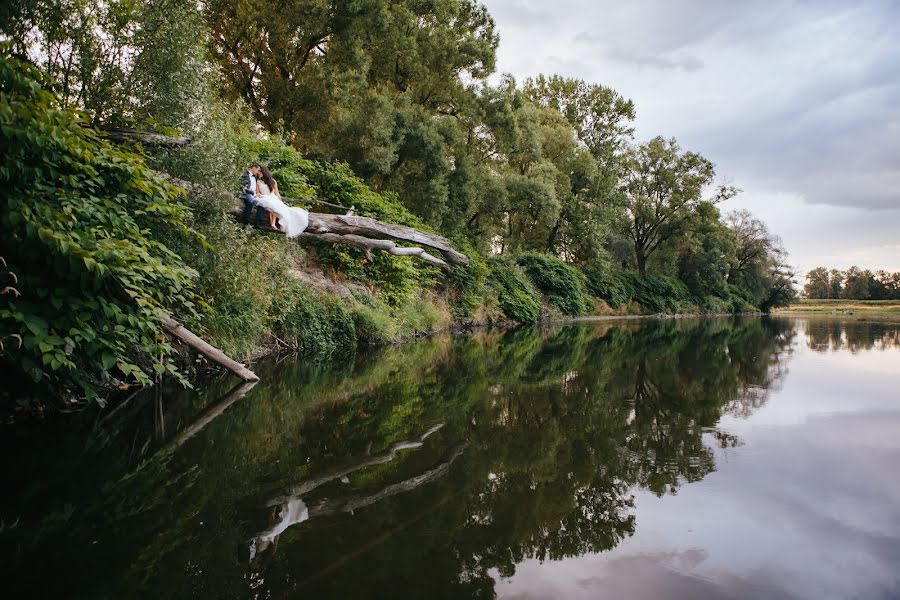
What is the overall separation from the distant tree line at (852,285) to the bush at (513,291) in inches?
2990

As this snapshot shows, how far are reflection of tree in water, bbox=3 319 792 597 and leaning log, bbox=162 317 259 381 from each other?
1.05ft

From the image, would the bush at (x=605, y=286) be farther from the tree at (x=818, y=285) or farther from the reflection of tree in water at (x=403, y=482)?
the tree at (x=818, y=285)

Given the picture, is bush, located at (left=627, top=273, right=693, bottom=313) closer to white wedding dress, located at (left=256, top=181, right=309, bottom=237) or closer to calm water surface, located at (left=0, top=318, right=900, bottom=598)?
white wedding dress, located at (left=256, top=181, right=309, bottom=237)

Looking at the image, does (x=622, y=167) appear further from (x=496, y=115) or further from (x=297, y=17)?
(x=297, y=17)

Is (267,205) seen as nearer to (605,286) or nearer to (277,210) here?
(277,210)

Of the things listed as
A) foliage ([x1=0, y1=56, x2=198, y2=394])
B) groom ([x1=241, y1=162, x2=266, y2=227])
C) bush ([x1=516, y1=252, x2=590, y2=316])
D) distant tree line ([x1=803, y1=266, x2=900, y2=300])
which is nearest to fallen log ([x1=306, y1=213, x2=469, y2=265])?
groom ([x1=241, y1=162, x2=266, y2=227])

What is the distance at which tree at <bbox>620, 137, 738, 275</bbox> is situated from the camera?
130 ft

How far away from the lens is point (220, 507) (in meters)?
2.81

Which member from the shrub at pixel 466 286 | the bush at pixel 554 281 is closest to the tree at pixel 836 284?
the bush at pixel 554 281

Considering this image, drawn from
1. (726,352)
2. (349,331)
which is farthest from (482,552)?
(726,352)

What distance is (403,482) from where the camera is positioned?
3219mm

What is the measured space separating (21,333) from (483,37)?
22408mm

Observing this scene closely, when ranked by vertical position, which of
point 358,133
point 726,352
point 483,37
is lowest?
point 726,352

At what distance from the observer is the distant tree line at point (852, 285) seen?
7744 centimetres
